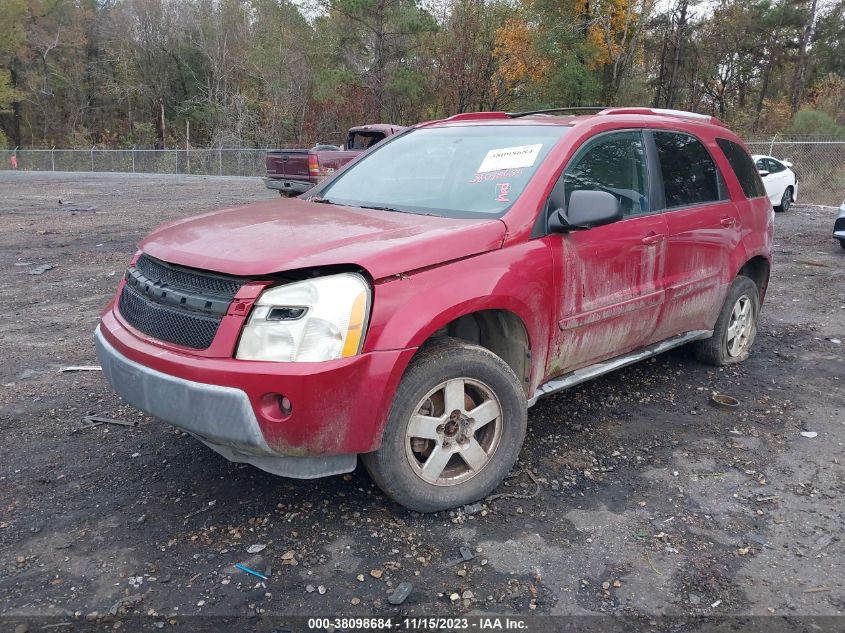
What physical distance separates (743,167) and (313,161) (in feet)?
39.1

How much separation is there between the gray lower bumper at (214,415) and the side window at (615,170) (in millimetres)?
1948

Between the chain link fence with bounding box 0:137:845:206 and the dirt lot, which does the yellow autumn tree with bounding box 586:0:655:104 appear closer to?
the chain link fence with bounding box 0:137:845:206

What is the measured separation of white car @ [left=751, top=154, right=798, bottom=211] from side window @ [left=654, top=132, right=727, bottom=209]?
14047mm

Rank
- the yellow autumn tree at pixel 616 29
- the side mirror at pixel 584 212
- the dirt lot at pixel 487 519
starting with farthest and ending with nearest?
1. the yellow autumn tree at pixel 616 29
2. the side mirror at pixel 584 212
3. the dirt lot at pixel 487 519

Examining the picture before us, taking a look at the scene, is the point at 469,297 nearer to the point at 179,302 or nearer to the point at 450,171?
the point at 450,171

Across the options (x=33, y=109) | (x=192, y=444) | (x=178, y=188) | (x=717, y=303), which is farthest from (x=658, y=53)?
(x=33, y=109)

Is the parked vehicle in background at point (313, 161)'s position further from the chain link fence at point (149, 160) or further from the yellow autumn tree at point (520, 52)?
the yellow autumn tree at point (520, 52)

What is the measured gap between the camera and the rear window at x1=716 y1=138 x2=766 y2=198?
4918 millimetres

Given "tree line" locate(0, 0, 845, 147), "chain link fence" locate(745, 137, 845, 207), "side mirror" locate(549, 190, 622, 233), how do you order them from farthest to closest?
"tree line" locate(0, 0, 845, 147) → "chain link fence" locate(745, 137, 845, 207) → "side mirror" locate(549, 190, 622, 233)

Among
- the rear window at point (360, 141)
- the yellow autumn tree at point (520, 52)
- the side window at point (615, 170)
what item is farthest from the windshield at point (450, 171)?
the yellow autumn tree at point (520, 52)

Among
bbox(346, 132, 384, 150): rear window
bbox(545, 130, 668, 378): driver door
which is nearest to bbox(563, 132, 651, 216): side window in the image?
bbox(545, 130, 668, 378): driver door

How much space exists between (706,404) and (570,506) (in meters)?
1.79

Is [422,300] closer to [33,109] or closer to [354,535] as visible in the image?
[354,535]

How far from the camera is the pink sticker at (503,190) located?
347 centimetres
